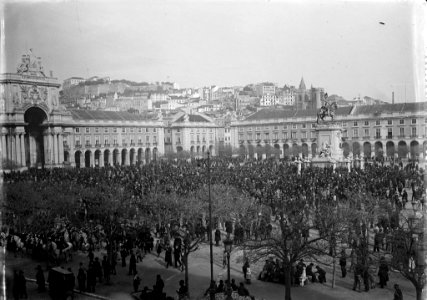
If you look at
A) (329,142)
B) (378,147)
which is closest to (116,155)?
(329,142)

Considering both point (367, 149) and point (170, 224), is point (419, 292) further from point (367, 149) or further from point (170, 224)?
point (367, 149)

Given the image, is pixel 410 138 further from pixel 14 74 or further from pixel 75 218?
pixel 75 218

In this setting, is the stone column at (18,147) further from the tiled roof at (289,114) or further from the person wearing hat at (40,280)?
the tiled roof at (289,114)

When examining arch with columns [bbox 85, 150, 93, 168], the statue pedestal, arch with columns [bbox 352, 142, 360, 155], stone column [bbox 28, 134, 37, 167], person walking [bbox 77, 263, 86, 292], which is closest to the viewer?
person walking [bbox 77, 263, 86, 292]

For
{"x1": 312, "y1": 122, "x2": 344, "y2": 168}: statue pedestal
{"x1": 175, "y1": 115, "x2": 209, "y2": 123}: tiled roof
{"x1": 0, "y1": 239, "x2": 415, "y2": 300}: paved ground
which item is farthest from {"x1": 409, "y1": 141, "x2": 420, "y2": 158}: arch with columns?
{"x1": 0, "y1": 239, "x2": 415, "y2": 300}: paved ground

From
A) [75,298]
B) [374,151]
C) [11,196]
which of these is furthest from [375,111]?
[75,298]

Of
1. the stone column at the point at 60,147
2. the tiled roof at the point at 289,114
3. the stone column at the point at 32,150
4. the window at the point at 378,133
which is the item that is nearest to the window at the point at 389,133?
the window at the point at 378,133

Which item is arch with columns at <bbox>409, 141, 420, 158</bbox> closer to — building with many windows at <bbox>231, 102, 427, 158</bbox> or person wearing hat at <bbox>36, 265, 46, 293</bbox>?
building with many windows at <bbox>231, 102, 427, 158</bbox>

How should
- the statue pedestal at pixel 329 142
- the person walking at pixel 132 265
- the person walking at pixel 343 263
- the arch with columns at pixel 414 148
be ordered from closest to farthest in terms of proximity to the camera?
the person walking at pixel 343 263, the person walking at pixel 132 265, the statue pedestal at pixel 329 142, the arch with columns at pixel 414 148

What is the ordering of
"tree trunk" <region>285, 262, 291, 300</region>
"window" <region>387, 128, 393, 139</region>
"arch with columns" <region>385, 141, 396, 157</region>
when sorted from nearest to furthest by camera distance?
"tree trunk" <region>285, 262, 291, 300</region> → "arch with columns" <region>385, 141, 396, 157</region> → "window" <region>387, 128, 393, 139</region>
